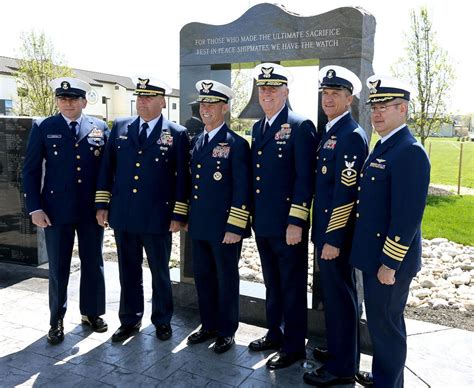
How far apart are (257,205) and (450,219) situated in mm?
7127

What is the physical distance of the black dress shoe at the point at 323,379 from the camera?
3258mm

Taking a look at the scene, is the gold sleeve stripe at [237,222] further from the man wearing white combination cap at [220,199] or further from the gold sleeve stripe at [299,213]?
the gold sleeve stripe at [299,213]

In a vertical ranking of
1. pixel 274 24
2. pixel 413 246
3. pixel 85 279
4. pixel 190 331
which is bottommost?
pixel 190 331

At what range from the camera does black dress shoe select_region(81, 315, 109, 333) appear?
4133mm

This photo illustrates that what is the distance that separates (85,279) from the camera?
13.7 ft

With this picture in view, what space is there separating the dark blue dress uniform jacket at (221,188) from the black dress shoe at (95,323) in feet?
4.14

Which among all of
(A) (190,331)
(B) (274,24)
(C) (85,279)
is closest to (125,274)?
(C) (85,279)

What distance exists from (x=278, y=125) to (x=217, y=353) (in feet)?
6.06

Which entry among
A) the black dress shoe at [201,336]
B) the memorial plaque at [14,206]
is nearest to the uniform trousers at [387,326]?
the black dress shoe at [201,336]

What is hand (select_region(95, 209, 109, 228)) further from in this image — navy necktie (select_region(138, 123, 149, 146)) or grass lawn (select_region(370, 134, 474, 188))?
grass lawn (select_region(370, 134, 474, 188))

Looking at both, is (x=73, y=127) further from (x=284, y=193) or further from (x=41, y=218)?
(x=284, y=193)

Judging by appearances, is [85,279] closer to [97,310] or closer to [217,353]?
[97,310]

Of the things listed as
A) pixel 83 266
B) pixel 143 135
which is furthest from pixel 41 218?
pixel 143 135

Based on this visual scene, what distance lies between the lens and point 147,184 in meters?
3.76
